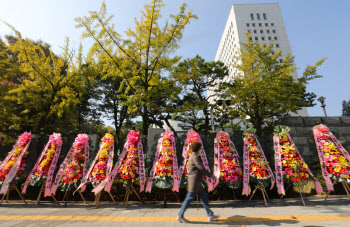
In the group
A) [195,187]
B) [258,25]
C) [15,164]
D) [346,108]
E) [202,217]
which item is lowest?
[202,217]

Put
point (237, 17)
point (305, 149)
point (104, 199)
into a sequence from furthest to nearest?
point (237, 17) < point (305, 149) < point (104, 199)

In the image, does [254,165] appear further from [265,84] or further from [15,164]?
[15,164]

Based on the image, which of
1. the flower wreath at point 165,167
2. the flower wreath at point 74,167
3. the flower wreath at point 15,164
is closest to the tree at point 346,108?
the flower wreath at point 165,167

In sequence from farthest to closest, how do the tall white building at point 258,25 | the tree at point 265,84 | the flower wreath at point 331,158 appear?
the tall white building at point 258,25 → the tree at point 265,84 → the flower wreath at point 331,158

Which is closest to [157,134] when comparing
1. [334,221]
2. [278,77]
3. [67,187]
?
[67,187]

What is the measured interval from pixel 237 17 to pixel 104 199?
55894 millimetres

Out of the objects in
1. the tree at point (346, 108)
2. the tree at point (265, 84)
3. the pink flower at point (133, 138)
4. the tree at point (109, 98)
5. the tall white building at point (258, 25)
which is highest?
the tall white building at point (258, 25)

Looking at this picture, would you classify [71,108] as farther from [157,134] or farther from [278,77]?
[278,77]

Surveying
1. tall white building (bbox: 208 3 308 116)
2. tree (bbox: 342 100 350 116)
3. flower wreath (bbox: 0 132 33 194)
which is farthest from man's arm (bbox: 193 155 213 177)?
tree (bbox: 342 100 350 116)

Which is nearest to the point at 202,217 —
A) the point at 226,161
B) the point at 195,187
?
the point at 195,187

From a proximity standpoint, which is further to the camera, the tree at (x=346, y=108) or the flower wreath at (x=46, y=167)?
the tree at (x=346, y=108)

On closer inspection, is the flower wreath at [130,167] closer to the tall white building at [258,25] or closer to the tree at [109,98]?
the tree at [109,98]

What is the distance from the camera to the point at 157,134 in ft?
19.1

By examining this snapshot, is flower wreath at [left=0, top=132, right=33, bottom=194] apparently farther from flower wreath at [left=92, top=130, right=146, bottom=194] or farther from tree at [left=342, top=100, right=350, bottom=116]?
tree at [left=342, top=100, right=350, bottom=116]
